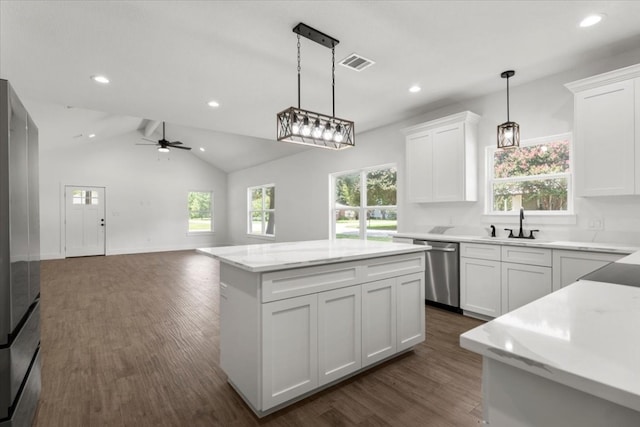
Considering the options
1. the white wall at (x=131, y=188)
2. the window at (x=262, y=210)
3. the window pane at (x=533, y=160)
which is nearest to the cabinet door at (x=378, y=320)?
the window pane at (x=533, y=160)

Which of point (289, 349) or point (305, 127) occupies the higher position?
point (305, 127)

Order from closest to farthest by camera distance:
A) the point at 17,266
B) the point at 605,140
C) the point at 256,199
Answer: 1. the point at 17,266
2. the point at 605,140
3. the point at 256,199

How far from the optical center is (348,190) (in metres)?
6.40

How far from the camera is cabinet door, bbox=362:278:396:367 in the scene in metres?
2.33

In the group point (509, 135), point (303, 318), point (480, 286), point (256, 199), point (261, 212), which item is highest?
point (509, 135)

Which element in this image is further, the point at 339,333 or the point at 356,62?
the point at 356,62

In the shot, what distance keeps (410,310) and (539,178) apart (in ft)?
7.87

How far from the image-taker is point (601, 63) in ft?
10.3

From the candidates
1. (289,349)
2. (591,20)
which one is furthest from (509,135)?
(289,349)

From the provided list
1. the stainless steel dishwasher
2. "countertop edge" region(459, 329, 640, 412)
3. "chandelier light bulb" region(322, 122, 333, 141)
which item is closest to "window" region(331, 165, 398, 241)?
the stainless steel dishwasher

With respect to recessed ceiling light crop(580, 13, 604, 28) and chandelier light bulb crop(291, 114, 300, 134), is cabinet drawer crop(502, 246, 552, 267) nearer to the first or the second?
recessed ceiling light crop(580, 13, 604, 28)

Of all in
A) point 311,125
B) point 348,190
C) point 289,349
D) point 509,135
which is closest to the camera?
point 289,349

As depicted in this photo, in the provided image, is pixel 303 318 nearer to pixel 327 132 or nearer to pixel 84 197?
pixel 327 132

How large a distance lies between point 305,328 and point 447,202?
Answer: 3175mm
